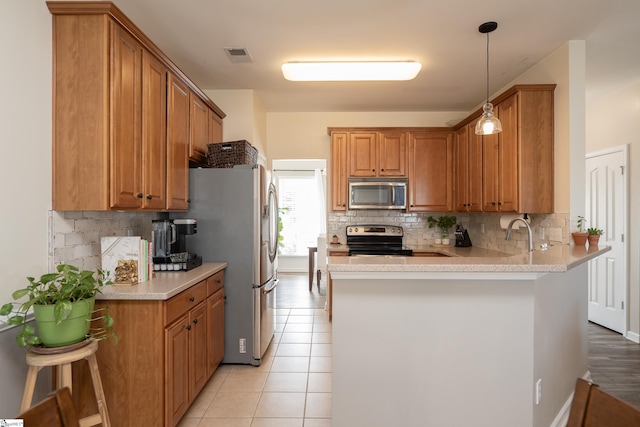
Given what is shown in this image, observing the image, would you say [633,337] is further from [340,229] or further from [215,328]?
[215,328]

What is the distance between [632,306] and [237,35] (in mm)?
4792

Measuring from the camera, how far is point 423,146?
416 cm

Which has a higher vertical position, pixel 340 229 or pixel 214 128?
pixel 214 128

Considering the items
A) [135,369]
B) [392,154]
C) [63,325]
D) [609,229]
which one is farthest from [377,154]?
[63,325]

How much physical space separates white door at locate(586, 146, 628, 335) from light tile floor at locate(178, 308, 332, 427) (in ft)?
10.9

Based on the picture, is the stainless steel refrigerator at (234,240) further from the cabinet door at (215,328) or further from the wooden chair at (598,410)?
the wooden chair at (598,410)

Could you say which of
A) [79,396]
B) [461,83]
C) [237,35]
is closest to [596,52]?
[461,83]

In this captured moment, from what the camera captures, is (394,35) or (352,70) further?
(352,70)

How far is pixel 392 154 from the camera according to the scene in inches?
163

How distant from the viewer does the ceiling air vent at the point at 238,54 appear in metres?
2.79

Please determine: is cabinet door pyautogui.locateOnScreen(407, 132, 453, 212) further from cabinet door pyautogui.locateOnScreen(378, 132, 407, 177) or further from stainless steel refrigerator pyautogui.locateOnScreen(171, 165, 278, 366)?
stainless steel refrigerator pyautogui.locateOnScreen(171, 165, 278, 366)

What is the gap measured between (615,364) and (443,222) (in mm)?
2145

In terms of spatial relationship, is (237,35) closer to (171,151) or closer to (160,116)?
(160,116)

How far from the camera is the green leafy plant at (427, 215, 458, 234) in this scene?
436 centimetres
